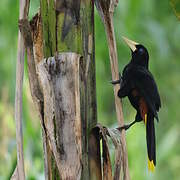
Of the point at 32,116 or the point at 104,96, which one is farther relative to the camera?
the point at 104,96

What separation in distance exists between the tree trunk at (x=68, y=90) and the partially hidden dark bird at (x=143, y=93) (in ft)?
2.26

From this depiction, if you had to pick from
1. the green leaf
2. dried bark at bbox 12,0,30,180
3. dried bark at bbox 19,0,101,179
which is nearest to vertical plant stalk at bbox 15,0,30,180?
dried bark at bbox 12,0,30,180

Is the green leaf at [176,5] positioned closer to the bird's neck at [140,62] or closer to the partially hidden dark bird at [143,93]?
the partially hidden dark bird at [143,93]

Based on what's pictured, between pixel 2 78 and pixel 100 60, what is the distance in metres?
0.99

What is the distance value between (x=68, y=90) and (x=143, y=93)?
34.2 inches

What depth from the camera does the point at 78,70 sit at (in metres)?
1.91

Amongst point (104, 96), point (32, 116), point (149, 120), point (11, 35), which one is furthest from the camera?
point (104, 96)

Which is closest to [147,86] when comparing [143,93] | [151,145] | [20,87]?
[143,93]

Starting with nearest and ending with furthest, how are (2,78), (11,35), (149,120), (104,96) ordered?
(149,120)
(11,35)
(2,78)
(104,96)

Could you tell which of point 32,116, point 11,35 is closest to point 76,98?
point 32,116

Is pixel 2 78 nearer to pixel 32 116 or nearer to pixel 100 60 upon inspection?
pixel 100 60

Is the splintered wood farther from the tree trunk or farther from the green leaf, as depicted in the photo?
the green leaf

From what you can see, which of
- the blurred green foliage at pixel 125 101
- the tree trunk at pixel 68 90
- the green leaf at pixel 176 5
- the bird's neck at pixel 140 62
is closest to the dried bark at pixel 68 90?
the tree trunk at pixel 68 90

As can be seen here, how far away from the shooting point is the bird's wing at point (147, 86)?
268cm
